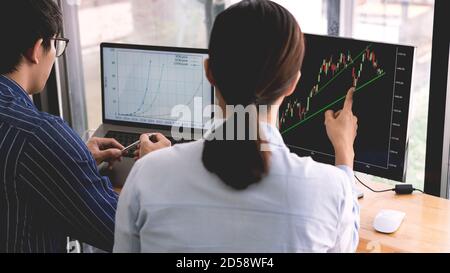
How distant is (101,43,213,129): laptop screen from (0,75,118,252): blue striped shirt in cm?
57

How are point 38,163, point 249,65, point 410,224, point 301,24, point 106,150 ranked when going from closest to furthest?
point 249,65 < point 38,163 < point 410,224 < point 106,150 < point 301,24

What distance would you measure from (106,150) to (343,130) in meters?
0.71

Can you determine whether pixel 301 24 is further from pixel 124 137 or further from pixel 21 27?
pixel 21 27

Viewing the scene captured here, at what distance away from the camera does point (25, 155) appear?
4.53ft

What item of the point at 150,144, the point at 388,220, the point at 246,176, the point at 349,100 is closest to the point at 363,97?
the point at 349,100

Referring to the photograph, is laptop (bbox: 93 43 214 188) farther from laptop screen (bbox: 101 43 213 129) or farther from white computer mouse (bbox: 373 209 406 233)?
white computer mouse (bbox: 373 209 406 233)

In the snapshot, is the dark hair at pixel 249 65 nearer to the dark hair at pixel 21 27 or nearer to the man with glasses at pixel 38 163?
the man with glasses at pixel 38 163

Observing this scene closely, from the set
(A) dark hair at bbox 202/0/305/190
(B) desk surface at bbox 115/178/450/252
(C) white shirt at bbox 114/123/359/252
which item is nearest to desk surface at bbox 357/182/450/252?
(B) desk surface at bbox 115/178/450/252

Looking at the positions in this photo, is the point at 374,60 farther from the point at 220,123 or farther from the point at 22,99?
the point at 22,99

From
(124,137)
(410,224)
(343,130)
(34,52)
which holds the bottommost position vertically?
(410,224)

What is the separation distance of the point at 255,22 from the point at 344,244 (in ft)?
1.42

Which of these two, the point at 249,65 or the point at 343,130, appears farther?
the point at 343,130

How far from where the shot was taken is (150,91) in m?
2.05
